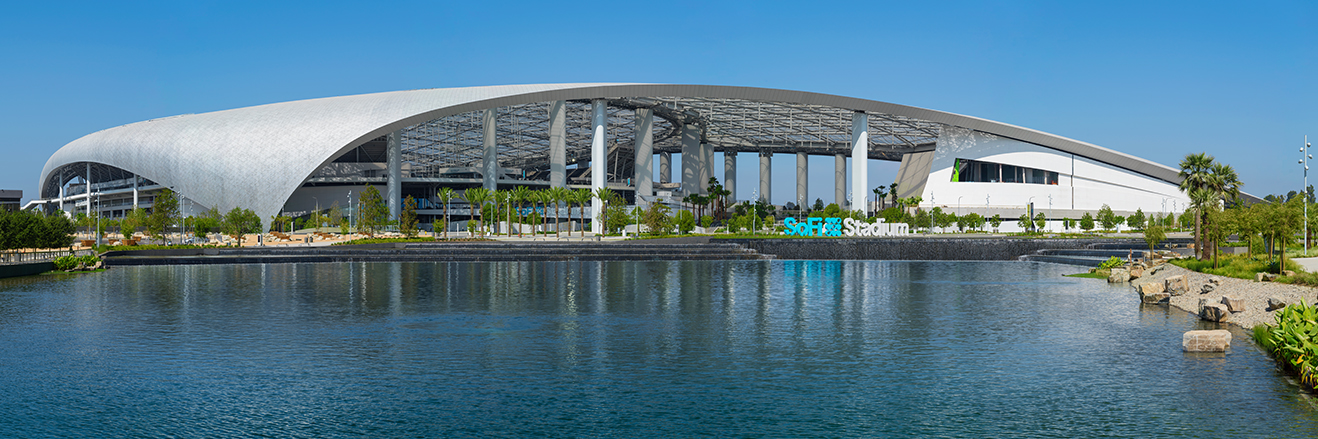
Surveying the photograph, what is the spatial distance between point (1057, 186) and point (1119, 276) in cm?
7071

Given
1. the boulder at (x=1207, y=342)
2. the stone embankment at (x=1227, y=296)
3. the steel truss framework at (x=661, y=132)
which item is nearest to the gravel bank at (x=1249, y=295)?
the stone embankment at (x=1227, y=296)

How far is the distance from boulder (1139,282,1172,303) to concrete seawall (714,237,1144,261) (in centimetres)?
3178

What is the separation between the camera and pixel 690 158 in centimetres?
10900

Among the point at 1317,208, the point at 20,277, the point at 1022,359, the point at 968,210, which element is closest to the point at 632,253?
the point at 20,277

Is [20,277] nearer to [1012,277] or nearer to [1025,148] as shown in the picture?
[1012,277]

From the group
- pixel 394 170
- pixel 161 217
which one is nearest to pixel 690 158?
pixel 394 170

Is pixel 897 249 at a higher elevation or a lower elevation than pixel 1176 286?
higher

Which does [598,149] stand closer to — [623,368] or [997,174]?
[997,174]

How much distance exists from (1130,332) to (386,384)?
1478 cm

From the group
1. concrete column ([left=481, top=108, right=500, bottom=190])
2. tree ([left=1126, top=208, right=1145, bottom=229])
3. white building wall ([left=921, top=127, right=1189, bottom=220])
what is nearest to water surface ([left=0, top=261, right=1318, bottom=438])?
concrete column ([left=481, top=108, right=500, bottom=190])

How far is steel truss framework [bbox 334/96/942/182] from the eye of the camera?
9424 cm

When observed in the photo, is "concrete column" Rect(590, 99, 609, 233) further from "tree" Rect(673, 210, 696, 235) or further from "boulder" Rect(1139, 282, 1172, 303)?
"boulder" Rect(1139, 282, 1172, 303)

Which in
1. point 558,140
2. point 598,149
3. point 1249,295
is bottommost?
point 1249,295

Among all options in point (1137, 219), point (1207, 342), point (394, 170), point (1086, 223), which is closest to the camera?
point (1207, 342)
